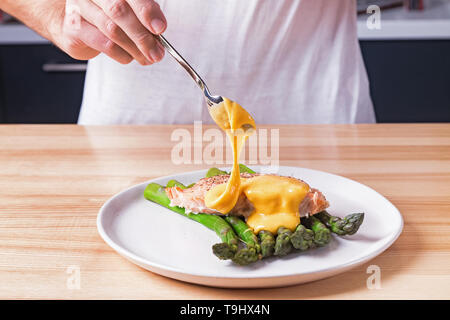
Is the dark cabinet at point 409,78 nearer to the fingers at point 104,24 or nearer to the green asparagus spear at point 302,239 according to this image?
the fingers at point 104,24

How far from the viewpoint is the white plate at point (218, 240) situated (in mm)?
892

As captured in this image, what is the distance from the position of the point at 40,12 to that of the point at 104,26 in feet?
1.90

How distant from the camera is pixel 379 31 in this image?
3.11 metres

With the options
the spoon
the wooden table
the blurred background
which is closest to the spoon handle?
the spoon

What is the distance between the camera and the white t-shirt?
197 cm

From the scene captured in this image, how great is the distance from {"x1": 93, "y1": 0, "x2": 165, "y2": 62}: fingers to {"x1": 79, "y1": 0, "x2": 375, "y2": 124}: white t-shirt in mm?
655

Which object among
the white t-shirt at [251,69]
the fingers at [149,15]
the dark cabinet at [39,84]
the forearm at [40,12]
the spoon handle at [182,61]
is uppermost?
the fingers at [149,15]

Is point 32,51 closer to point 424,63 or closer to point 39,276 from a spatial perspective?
point 424,63

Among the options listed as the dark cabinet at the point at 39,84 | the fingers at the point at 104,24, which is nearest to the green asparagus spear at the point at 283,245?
the fingers at the point at 104,24

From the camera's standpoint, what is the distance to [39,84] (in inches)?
132

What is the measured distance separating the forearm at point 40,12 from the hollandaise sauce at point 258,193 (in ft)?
A: 2.82

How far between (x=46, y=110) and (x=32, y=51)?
365 mm

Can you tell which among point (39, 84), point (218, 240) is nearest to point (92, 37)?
point (218, 240)

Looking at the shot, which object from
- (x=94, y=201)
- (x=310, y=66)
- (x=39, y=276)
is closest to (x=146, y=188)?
(x=94, y=201)
